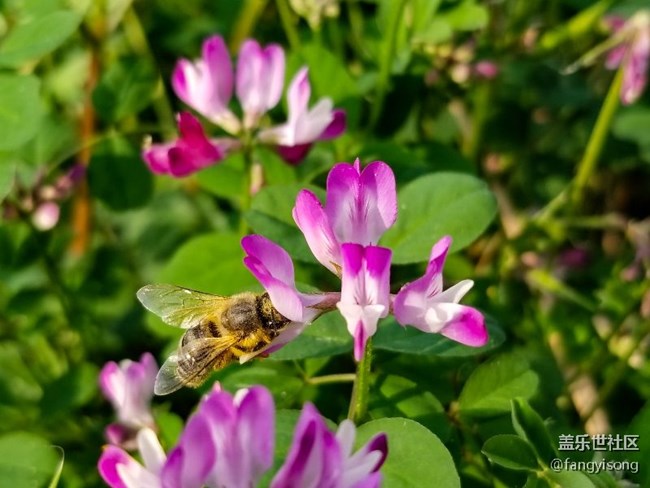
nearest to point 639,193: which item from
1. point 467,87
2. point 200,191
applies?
point 467,87

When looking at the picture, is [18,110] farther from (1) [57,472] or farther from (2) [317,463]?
(2) [317,463]

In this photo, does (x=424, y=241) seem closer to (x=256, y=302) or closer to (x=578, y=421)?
(x=256, y=302)

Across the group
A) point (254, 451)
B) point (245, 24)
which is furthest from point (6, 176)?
point (245, 24)

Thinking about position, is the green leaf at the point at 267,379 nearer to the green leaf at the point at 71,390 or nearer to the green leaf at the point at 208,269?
the green leaf at the point at 208,269

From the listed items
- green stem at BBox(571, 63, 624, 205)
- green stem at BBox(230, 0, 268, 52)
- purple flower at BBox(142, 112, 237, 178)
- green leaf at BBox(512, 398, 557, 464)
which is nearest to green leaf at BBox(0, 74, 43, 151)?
purple flower at BBox(142, 112, 237, 178)

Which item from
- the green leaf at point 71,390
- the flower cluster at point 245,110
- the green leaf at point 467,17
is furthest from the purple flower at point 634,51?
the green leaf at point 71,390
